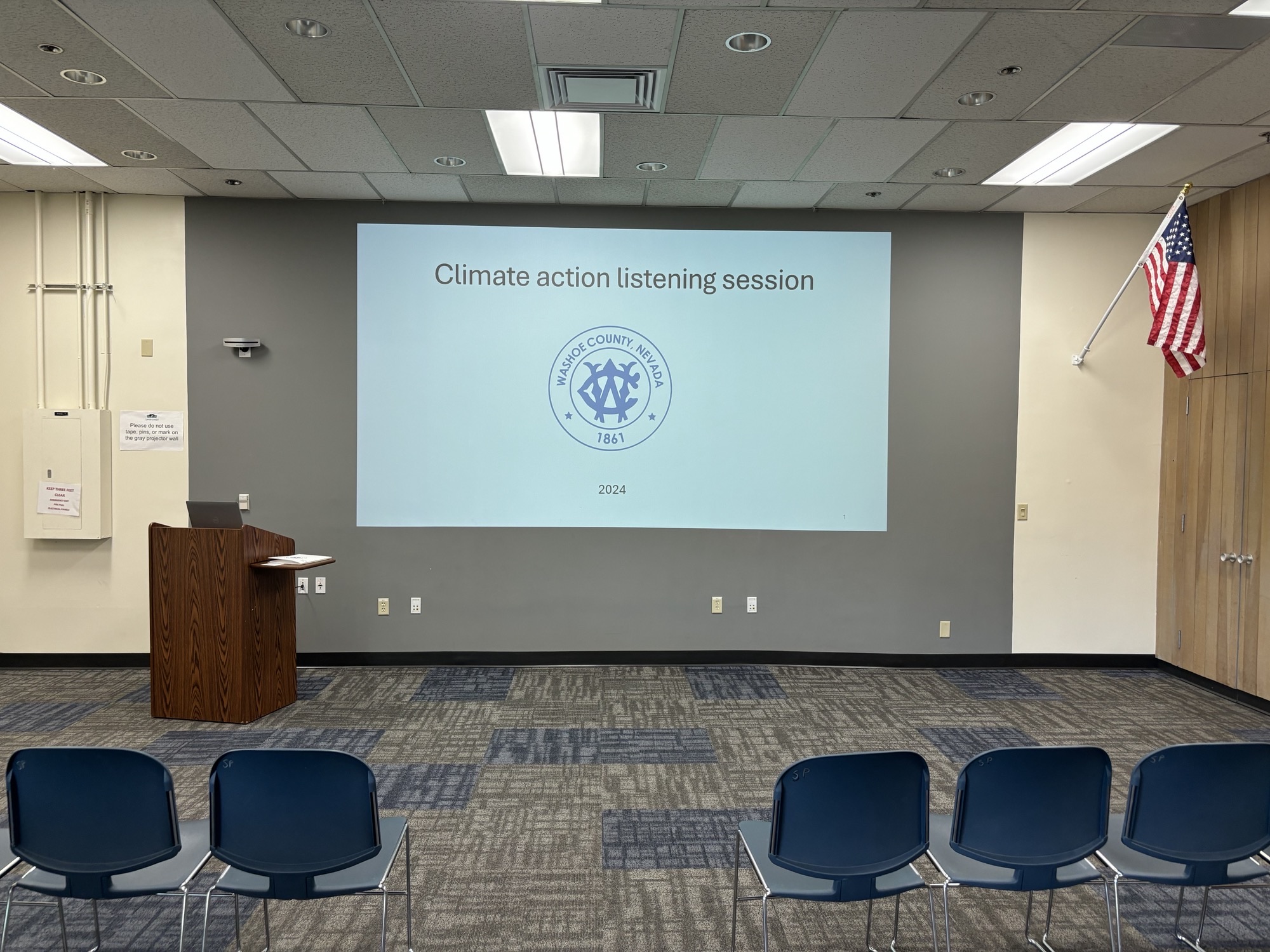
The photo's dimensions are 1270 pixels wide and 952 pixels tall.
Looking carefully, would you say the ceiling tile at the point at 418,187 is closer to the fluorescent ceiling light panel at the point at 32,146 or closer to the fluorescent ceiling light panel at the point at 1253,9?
the fluorescent ceiling light panel at the point at 32,146

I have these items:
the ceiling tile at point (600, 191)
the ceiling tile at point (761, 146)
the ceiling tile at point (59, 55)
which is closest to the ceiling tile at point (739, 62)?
the ceiling tile at point (761, 146)

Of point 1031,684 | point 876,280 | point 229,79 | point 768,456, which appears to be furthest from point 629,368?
point 1031,684

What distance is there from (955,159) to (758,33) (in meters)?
2.22

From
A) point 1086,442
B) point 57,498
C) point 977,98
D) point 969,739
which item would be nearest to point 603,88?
point 977,98

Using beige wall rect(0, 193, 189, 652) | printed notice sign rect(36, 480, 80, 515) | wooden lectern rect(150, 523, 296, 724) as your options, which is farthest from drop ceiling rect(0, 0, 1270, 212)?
wooden lectern rect(150, 523, 296, 724)

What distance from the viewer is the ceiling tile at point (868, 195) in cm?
566

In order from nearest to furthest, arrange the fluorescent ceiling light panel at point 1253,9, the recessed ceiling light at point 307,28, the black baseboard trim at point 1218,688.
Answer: the fluorescent ceiling light panel at point 1253,9 → the recessed ceiling light at point 307,28 → the black baseboard trim at point 1218,688

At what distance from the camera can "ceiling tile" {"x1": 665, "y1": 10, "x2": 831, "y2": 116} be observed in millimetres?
3412

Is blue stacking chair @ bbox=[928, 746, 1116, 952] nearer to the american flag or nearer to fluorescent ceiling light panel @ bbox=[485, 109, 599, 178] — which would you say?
fluorescent ceiling light panel @ bbox=[485, 109, 599, 178]

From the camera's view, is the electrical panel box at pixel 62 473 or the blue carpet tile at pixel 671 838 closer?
the blue carpet tile at pixel 671 838

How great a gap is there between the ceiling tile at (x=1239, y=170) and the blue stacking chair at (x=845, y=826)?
501 centimetres

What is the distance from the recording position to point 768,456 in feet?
20.7

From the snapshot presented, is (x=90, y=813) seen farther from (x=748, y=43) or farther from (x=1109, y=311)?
(x=1109, y=311)

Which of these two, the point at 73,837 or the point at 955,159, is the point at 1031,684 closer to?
the point at 955,159
